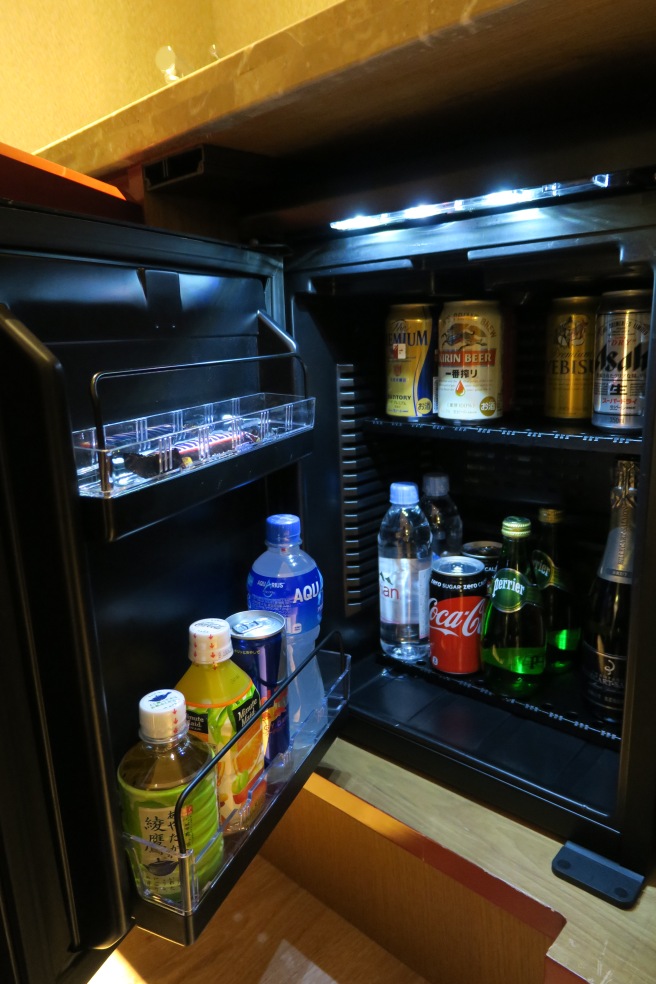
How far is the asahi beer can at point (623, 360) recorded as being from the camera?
71 cm

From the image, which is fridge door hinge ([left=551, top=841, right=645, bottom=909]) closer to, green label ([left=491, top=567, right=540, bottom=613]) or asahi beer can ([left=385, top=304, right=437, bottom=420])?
green label ([left=491, top=567, right=540, bottom=613])

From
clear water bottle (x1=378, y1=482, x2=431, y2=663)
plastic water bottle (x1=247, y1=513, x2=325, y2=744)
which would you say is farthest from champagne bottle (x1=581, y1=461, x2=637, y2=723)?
plastic water bottle (x1=247, y1=513, x2=325, y2=744)

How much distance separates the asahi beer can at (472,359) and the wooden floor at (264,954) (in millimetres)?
701

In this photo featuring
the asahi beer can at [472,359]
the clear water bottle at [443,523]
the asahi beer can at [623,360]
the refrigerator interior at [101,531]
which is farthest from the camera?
the clear water bottle at [443,523]

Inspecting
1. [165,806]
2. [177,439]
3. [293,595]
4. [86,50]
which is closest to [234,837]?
[165,806]

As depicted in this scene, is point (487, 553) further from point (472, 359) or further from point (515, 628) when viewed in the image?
point (472, 359)

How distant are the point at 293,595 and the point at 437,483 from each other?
13.9 inches

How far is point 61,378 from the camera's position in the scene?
1.47 feet

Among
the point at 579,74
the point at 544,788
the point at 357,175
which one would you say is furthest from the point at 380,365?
the point at 544,788

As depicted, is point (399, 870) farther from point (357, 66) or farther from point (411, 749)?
point (357, 66)

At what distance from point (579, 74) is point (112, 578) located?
621 mm

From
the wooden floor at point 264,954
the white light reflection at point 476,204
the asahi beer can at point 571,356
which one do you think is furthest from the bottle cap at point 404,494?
the wooden floor at point 264,954

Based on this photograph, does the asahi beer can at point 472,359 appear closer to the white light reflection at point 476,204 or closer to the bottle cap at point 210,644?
the white light reflection at point 476,204

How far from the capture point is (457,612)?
0.94 metres
